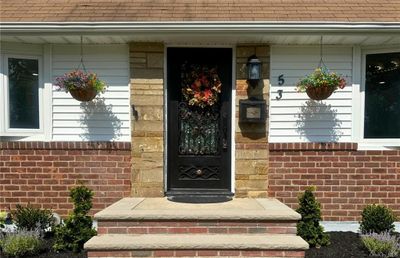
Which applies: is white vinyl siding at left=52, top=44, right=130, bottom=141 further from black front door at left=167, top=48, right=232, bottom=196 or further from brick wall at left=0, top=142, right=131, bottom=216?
black front door at left=167, top=48, right=232, bottom=196

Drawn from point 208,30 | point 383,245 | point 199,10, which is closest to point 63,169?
point 208,30

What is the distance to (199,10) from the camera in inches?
199

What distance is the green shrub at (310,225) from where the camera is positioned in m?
4.34

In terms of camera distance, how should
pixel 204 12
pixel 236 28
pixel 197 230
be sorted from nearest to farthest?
pixel 197 230 < pixel 236 28 < pixel 204 12

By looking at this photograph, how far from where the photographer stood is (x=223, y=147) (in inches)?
205

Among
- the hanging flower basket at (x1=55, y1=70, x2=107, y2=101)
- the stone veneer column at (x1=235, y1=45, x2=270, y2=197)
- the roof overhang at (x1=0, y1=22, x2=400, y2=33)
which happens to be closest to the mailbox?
the stone veneer column at (x1=235, y1=45, x2=270, y2=197)

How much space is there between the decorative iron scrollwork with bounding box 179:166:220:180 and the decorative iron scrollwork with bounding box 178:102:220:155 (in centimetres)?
21

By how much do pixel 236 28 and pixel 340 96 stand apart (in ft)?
5.62

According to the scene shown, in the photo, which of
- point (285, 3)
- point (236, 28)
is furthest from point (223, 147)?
point (285, 3)

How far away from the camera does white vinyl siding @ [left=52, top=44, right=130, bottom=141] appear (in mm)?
5117

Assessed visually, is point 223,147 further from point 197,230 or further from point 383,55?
point 383,55

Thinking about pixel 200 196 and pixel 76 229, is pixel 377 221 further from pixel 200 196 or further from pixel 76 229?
pixel 76 229

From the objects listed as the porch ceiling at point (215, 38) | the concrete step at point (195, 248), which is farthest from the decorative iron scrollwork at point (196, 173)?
the porch ceiling at point (215, 38)

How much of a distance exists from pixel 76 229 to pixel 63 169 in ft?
3.71
